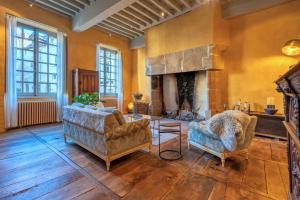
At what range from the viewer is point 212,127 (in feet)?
7.82

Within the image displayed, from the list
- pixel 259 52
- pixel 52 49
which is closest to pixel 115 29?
pixel 52 49

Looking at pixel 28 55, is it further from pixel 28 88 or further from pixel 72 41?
pixel 72 41

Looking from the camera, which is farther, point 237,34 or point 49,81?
point 49,81

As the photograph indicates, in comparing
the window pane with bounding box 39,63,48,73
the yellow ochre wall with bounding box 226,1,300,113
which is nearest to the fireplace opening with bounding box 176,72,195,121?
the yellow ochre wall with bounding box 226,1,300,113

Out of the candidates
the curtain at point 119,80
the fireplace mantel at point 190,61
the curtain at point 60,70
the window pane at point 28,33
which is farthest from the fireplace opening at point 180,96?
the window pane at point 28,33

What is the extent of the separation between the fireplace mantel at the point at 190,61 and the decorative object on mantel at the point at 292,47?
4.73ft

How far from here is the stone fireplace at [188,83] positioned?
4680mm

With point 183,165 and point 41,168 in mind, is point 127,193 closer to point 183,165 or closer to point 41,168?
point 183,165

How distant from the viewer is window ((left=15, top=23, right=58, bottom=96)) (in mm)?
4605

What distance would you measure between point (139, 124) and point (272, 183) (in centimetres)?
194

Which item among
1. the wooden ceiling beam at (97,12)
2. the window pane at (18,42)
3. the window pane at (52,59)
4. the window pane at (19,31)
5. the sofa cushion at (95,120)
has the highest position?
the wooden ceiling beam at (97,12)

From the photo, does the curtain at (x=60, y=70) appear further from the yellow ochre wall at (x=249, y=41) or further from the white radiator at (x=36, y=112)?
the yellow ochre wall at (x=249, y=41)

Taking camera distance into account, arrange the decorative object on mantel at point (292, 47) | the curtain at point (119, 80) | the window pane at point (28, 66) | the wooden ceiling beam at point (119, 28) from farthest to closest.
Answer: the curtain at point (119, 80), the wooden ceiling beam at point (119, 28), the window pane at point (28, 66), the decorative object on mantel at point (292, 47)

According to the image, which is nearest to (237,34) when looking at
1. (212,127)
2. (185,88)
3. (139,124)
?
(185,88)
